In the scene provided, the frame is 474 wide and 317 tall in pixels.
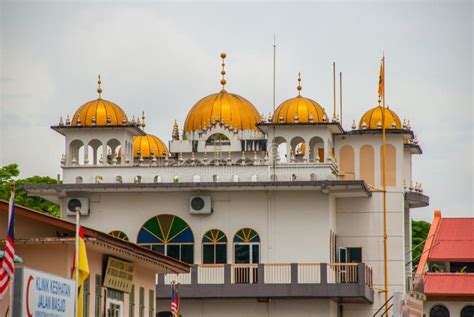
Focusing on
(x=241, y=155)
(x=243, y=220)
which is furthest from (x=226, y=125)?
(x=243, y=220)

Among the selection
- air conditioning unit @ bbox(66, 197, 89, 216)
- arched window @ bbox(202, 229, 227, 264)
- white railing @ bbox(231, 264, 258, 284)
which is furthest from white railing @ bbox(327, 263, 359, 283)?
air conditioning unit @ bbox(66, 197, 89, 216)

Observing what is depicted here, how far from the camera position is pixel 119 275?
44625 millimetres

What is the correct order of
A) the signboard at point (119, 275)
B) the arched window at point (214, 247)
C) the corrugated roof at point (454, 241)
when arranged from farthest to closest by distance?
the corrugated roof at point (454, 241) < the arched window at point (214, 247) < the signboard at point (119, 275)

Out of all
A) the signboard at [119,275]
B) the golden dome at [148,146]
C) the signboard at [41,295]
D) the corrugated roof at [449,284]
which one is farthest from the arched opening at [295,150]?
the signboard at [41,295]

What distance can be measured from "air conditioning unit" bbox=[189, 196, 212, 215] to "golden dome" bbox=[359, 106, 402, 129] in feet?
28.4

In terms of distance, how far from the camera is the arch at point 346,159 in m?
66.9

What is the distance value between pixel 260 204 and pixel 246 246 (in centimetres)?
179

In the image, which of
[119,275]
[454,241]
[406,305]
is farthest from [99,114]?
[454,241]

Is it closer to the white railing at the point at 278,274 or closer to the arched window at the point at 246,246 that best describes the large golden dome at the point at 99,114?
the arched window at the point at 246,246

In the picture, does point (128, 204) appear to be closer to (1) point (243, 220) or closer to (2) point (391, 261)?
(1) point (243, 220)

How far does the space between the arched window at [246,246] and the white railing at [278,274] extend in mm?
1406

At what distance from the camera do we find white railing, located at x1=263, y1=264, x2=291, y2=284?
200 ft

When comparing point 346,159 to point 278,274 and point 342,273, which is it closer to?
point 342,273

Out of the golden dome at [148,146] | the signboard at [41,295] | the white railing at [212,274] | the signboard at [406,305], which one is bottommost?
the signboard at [41,295]
